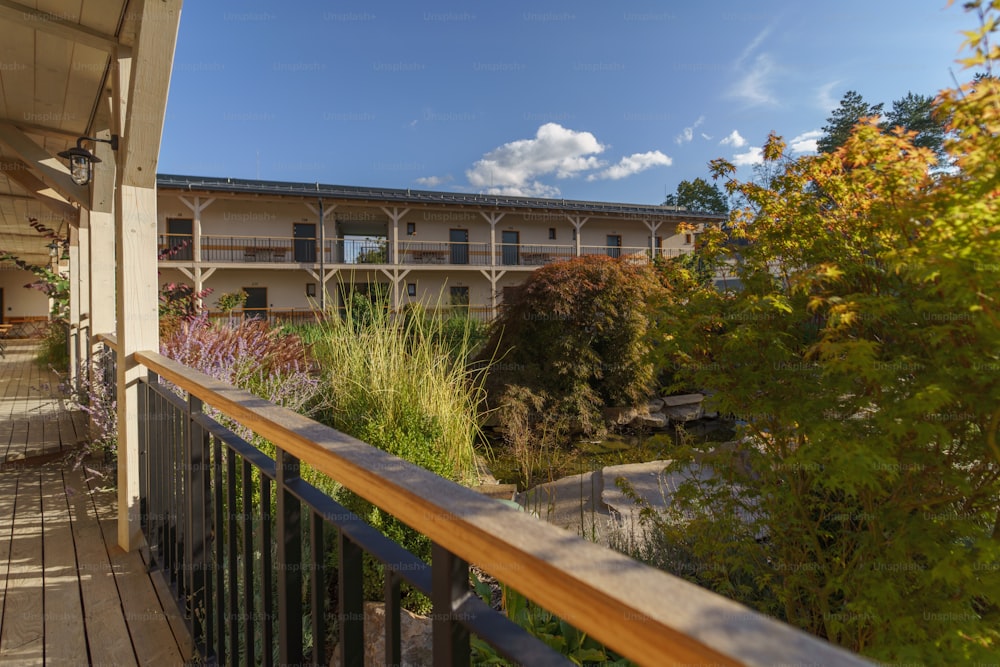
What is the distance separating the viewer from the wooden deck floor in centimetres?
200

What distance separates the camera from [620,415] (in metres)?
8.34

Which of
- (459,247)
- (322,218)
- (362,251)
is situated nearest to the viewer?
(322,218)

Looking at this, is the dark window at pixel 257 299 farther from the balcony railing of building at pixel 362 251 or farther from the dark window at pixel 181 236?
the dark window at pixel 181 236

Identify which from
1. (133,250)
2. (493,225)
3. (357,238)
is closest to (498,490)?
(133,250)

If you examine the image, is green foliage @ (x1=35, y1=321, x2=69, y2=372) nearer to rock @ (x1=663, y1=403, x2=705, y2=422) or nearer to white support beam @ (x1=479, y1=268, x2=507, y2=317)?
rock @ (x1=663, y1=403, x2=705, y2=422)

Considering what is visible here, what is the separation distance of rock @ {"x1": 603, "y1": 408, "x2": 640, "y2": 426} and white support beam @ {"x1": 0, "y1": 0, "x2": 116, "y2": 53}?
7.07 metres

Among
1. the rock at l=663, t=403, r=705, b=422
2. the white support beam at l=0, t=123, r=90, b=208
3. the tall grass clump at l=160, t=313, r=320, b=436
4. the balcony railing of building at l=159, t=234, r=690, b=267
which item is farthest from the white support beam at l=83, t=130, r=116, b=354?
the balcony railing of building at l=159, t=234, r=690, b=267

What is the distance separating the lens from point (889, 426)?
189 centimetres

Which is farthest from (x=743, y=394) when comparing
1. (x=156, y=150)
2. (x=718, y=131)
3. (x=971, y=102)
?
(x=718, y=131)

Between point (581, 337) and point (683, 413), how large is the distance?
2.72m

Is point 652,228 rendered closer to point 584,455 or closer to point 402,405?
point 584,455

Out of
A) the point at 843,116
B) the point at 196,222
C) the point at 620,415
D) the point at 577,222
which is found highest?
the point at 843,116

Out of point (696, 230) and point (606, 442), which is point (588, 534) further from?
point (606, 442)

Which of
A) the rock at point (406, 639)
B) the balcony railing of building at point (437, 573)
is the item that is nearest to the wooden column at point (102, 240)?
the balcony railing of building at point (437, 573)
